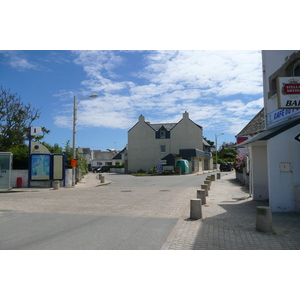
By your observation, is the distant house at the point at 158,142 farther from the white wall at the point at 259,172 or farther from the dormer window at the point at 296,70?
the dormer window at the point at 296,70

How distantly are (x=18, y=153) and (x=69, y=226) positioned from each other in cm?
1543

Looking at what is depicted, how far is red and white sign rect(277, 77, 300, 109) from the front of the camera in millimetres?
9719

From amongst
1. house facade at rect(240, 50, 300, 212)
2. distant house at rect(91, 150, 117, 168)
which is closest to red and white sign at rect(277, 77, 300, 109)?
house facade at rect(240, 50, 300, 212)

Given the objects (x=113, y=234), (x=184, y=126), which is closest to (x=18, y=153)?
(x=113, y=234)

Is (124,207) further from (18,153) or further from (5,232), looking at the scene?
(18,153)

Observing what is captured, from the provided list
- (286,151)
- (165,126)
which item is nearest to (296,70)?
(286,151)

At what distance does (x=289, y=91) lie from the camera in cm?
979

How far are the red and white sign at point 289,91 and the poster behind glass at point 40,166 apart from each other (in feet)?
54.4

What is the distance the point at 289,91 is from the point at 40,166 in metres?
17.2

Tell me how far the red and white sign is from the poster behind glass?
16581mm

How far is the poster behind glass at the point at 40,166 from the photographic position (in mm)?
20594

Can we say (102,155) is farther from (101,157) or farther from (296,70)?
(296,70)

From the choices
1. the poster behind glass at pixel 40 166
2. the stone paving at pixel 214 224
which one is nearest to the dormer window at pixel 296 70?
the stone paving at pixel 214 224

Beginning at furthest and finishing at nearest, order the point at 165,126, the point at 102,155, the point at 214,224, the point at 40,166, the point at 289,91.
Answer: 1. the point at 102,155
2. the point at 165,126
3. the point at 40,166
4. the point at 289,91
5. the point at 214,224
